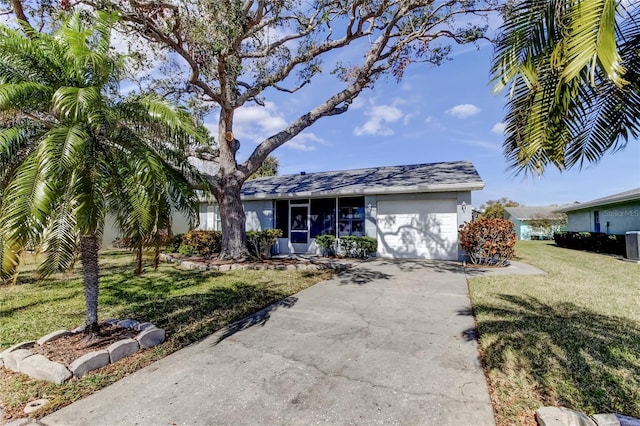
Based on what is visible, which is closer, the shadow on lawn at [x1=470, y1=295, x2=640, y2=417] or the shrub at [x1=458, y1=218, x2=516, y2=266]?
the shadow on lawn at [x1=470, y1=295, x2=640, y2=417]

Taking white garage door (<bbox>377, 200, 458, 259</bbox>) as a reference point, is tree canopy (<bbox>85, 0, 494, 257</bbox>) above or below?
above

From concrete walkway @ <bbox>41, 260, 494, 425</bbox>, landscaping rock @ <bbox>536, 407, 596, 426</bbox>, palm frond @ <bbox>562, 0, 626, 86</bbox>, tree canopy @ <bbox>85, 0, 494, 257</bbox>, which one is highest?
tree canopy @ <bbox>85, 0, 494, 257</bbox>

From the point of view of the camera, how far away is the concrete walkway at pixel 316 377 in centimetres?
301

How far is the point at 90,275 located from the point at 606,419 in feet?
20.2

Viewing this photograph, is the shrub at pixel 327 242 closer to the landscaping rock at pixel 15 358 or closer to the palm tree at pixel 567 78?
the palm tree at pixel 567 78

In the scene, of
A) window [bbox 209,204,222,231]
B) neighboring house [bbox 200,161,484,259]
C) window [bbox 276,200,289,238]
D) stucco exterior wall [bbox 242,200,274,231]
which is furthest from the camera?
window [bbox 209,204,222,231]

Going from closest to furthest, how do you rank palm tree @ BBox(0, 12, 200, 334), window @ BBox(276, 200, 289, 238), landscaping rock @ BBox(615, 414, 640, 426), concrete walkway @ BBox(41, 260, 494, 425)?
landscaping rock @ BBox(615, 414, 640, 426) < concrete walkway @ BBox(41, 260, 494, 425) < palm tree @ BBox(0, 12, 200, 334) < window @ BBox(276, 200, 289, 238)

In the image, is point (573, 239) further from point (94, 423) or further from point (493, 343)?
point (94, 423)

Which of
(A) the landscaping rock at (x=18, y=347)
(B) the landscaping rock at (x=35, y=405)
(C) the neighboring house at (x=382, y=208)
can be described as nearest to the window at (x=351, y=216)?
(C) the neighboring house at (x=382, y=208)

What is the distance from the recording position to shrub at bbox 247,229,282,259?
13.3 meters

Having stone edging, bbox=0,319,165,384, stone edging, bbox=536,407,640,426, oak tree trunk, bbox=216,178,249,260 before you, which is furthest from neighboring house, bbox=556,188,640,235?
stone edging, bbox=0,319,165,384

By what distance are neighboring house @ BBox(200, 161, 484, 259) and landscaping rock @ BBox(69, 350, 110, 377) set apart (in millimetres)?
10637

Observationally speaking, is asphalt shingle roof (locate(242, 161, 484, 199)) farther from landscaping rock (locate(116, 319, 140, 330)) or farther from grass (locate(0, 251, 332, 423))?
landscaping rock (locate(116, 319, 140, 330))

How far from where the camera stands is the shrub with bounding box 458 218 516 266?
36.1 ft
